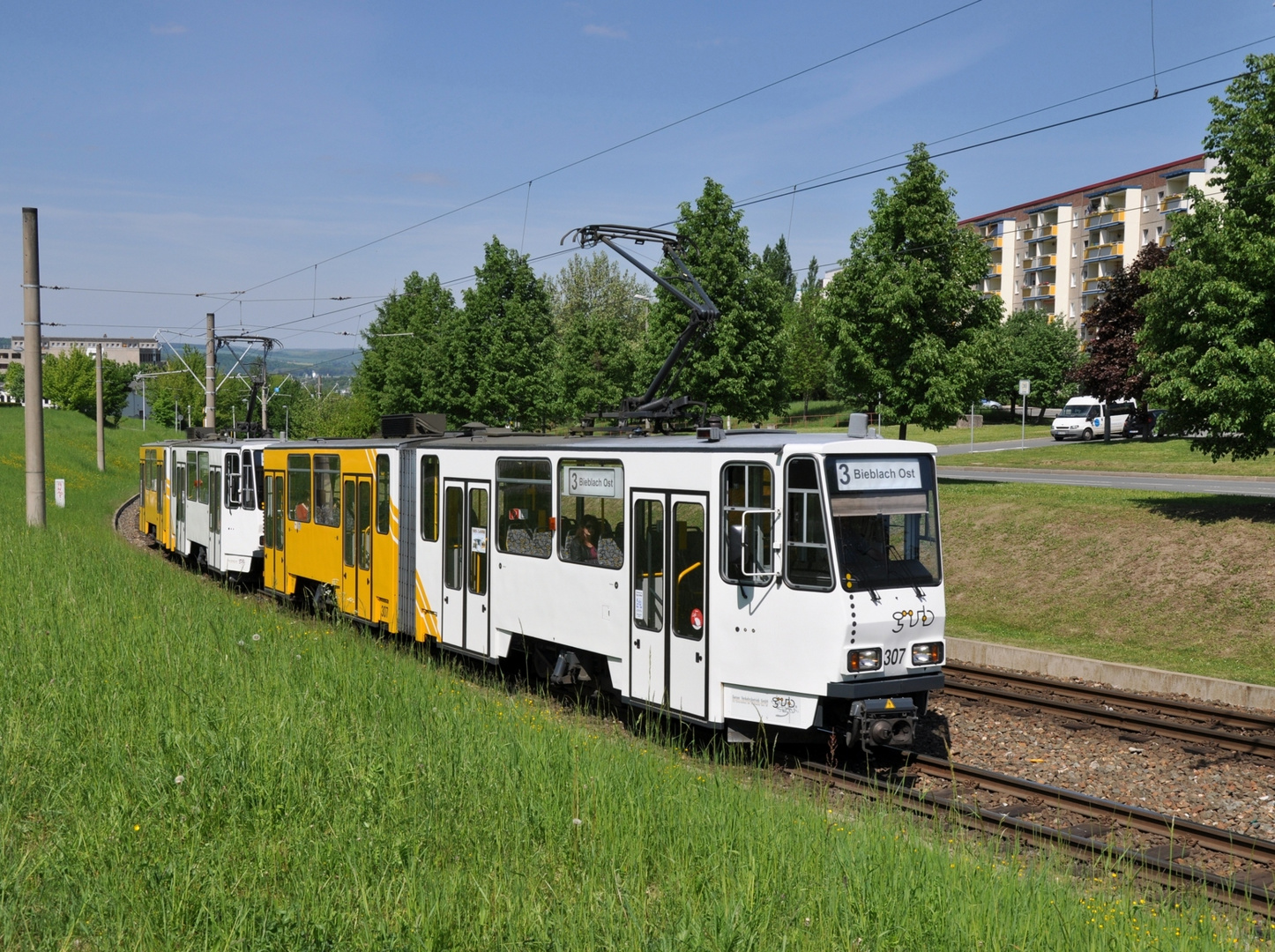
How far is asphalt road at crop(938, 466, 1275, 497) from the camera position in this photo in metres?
26.7

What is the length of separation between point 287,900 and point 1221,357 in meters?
17.1

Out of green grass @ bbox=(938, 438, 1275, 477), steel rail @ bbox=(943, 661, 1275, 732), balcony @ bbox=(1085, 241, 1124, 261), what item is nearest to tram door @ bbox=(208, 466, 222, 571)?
steel rail @ bbox=(943, 661, 1275, 732)

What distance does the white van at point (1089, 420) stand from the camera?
51.9m

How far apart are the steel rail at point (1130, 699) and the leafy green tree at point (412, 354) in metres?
35.7

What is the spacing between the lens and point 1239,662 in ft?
47.5

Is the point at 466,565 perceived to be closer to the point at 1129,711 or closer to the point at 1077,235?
the point at 1129,711

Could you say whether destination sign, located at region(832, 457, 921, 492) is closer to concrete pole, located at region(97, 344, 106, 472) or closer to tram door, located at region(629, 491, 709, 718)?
tram door, located at region(629, 491, 709, 718)

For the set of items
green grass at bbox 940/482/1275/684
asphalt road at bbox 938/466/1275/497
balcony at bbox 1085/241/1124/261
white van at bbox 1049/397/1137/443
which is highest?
balcony at bbox 1085/241/1124/261

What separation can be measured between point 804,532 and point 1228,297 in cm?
1228

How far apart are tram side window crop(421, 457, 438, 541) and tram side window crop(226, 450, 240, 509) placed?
28.7ft

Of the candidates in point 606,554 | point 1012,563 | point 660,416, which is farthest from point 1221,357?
point 606,554

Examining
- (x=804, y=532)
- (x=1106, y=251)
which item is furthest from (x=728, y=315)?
(x=1106, y=251)

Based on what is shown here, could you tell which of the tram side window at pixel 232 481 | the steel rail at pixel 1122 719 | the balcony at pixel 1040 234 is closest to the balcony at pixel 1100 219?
the balcony at pixel 1040 234

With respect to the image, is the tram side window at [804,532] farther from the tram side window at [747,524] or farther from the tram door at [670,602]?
the tram door at [670,602]
